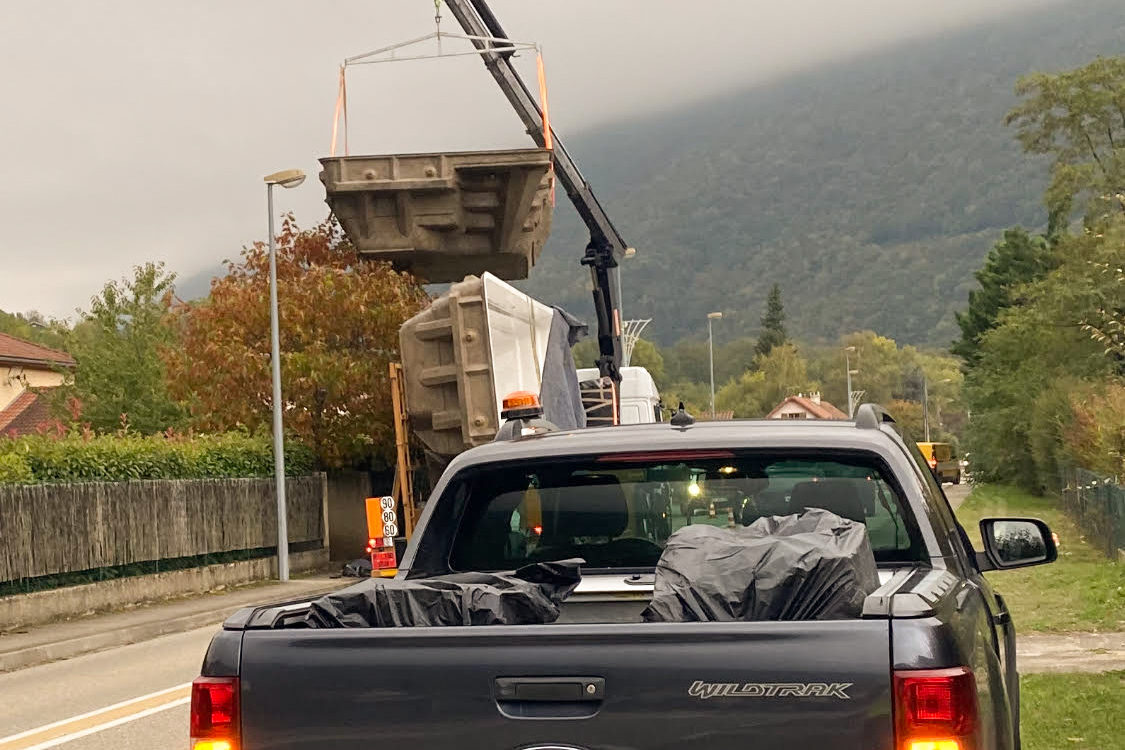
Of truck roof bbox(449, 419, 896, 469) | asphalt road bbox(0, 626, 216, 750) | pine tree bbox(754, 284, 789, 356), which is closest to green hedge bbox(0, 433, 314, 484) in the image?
asphalt road bbox(0, 626, 216, 750)

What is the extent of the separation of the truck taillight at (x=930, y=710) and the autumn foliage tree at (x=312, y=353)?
87.4 ft

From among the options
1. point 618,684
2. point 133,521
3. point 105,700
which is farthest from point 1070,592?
point 618,684

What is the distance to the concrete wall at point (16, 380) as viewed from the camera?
64188mm

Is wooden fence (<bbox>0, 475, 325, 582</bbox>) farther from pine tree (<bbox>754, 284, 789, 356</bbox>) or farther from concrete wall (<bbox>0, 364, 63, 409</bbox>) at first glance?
pine tree (<bbox>754, 284, 789, 356</bbox>)

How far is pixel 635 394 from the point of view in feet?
97.4

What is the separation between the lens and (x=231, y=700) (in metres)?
3.51

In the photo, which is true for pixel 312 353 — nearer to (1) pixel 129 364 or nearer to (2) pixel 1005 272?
(1) pixel 129 364

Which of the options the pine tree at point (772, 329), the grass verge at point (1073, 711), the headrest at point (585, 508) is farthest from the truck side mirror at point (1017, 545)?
the pine tree at point (772, 329)

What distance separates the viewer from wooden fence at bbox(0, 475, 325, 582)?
1902 cm

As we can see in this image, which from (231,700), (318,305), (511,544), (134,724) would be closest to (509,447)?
(511,544)

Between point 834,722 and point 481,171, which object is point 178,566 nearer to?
point 481,171

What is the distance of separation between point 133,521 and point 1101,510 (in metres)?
→ 15.2

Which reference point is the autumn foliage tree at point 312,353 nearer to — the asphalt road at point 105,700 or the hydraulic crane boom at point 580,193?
the hydraulic crane boom at point 580,193

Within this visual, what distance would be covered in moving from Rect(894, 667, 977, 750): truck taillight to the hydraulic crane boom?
2569 centimetres
